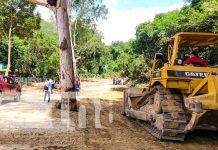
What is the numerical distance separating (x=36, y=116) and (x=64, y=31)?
13.9ft

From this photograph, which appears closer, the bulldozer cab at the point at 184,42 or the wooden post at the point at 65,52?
the bulldozer cab at the point at 184,42

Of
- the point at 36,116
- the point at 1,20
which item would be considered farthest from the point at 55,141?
the point at 1,20

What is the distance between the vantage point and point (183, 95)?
9.23 meters

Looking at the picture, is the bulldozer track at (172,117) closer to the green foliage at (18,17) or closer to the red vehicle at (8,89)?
the red vehicle at (8,89)

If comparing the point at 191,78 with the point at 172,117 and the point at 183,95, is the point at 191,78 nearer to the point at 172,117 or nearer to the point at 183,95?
the point at 183,95

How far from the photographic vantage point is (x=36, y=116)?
13.6m

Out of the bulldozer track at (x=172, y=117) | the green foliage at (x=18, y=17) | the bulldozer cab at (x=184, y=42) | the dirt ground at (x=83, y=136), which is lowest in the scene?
the dirt ground at (x=83, y=136)

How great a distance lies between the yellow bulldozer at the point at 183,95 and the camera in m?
7.74

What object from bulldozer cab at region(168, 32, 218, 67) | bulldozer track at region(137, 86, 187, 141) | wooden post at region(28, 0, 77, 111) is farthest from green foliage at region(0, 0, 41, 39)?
bulldozer track at region(137, 86, 187, 141)

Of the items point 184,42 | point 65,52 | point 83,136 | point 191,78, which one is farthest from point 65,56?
point 191,78

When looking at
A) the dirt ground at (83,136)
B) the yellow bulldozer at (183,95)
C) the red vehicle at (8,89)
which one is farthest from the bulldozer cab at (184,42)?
the red vehicle at (8,89)

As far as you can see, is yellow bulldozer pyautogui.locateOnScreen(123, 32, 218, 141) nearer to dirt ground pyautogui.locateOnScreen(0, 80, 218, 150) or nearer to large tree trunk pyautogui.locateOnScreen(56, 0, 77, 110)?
dirt ground pyautogui.locateOnScreen(0, 80, 218, 150)

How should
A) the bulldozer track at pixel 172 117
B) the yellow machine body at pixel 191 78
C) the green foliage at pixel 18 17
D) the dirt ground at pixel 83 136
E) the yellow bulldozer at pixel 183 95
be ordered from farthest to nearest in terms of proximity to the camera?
the green foliage at pixel 18 17, the bulldozer track at pixel 172 117, the dirt ground at pixel 83 136, the yellow bulldozer at pixel 183 95, the yellow machine body at pixel 191 78

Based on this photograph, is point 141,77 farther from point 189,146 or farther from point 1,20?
point 189,146
